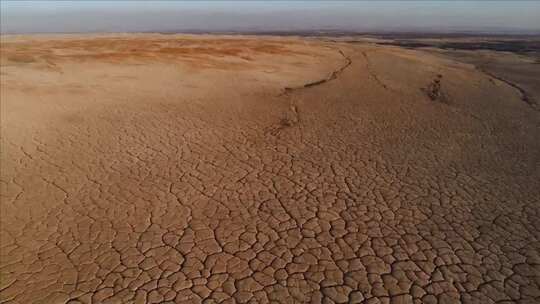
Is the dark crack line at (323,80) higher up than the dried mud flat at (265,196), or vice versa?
the dark crack line at (323,80)

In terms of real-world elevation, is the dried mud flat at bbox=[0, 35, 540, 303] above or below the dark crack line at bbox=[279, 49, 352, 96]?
below

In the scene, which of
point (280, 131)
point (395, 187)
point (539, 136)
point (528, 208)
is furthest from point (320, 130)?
point (539, 136)

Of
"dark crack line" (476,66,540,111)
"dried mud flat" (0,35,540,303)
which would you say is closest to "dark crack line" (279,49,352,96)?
"dried mud flat" (0,35,540,303)

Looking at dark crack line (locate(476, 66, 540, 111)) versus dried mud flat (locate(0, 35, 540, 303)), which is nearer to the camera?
dried mud flat (locate(0, 35, 540, 303))

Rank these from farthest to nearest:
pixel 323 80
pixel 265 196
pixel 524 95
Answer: pixel 323 80, pixel 524 95, pixel 265 196

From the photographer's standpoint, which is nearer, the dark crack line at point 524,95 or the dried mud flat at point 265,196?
the dried mud flat at point 265,196

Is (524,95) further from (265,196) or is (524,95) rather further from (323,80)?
(265,196)

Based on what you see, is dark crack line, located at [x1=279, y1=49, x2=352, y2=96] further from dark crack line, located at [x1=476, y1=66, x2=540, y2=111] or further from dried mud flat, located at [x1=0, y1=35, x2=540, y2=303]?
dark crack line, located at [x1=476, y1=66, x2=540, y2=111]

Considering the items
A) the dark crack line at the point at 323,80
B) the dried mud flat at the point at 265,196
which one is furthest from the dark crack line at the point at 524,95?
the dark crack line at the point at 323,80

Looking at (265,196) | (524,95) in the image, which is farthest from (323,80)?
(265,196)

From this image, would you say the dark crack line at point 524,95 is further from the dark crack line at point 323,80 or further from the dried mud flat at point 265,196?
the dark crack line at point 323,80
